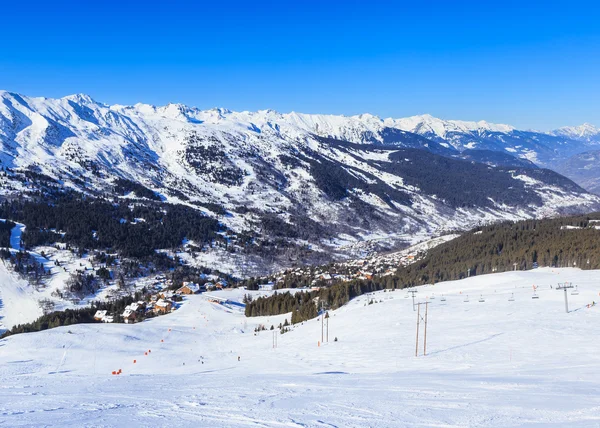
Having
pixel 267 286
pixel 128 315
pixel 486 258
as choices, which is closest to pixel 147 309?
pixel 128 315

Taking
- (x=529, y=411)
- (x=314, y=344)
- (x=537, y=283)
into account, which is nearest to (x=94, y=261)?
(x=314, y=344)

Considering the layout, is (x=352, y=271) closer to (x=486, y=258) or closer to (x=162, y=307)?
(x=486, y=258)

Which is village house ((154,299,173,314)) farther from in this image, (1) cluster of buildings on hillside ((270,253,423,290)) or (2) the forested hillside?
(1) cluster of buildings on hillside ((270,253,423,290))

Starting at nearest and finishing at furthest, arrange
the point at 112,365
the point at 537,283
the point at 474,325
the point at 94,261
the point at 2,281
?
1. the point at 112,365
2. the point at 474,325
3. the point at 537,283
4. the point at 2,281
5. the point at 94,261

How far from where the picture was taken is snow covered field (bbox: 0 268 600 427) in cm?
1909

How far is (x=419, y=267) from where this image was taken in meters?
156

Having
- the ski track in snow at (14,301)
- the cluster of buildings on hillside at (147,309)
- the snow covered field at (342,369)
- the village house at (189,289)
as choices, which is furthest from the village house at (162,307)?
the ski track in snow at (14,301)

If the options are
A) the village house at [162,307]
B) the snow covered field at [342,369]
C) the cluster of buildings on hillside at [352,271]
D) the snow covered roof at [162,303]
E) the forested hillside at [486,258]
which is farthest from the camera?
the cluster of buildings on hillside at [352,271]

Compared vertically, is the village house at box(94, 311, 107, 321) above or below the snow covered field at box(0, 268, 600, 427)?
below

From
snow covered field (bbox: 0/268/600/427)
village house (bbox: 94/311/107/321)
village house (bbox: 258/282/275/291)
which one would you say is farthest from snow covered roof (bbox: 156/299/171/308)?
village house (bbox: 258/282/275/291)

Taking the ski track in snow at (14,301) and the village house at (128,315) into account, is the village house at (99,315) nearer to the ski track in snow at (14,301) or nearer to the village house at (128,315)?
the village house at (128,315)

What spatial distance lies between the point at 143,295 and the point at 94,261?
130 feet

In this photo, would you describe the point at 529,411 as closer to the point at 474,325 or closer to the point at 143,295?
the point at 474,325

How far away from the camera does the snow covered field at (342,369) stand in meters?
19.1
